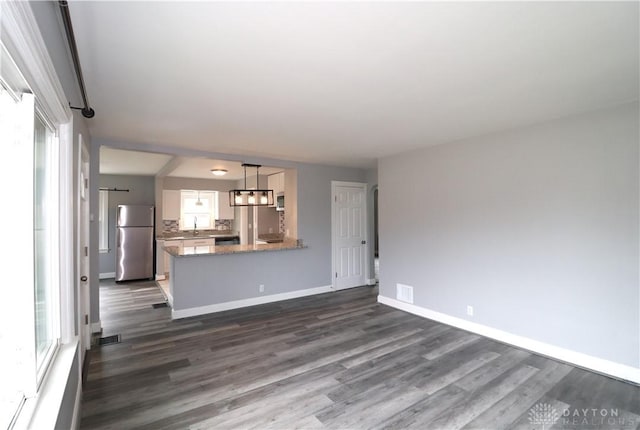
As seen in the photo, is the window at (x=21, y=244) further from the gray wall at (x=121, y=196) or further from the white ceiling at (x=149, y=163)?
the gray wall at (x=121, y=196)

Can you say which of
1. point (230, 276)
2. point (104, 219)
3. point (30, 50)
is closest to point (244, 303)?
point (230, 276)

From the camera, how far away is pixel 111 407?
234 cm

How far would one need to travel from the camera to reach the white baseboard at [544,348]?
9.00 ft

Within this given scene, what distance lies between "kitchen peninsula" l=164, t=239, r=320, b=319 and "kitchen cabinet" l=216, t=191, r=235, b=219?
363cm

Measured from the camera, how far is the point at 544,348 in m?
3.23

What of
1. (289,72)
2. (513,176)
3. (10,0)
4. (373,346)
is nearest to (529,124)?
(513,176)

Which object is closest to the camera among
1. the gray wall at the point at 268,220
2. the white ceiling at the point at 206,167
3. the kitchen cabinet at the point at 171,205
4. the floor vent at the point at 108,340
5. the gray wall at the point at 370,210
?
the floor vent at the point at 108,340

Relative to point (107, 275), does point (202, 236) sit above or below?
above

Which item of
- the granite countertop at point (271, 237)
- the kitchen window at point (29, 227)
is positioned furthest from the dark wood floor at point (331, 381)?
the granite countertop at point (271, 237)

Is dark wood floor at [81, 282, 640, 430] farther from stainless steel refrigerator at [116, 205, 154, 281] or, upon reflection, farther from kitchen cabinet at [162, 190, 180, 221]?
kitchen cabinet at [162, 190, 180, 221]

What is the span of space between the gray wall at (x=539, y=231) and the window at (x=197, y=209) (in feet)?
19.5

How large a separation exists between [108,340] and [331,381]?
2728 mm

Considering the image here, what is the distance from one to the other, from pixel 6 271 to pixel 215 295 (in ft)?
12.2

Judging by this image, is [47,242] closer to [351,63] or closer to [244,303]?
[351,63]
